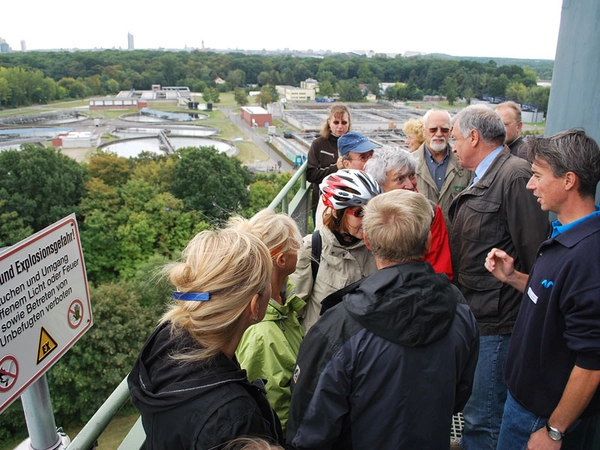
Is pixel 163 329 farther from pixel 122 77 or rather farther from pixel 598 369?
pixel 122 77

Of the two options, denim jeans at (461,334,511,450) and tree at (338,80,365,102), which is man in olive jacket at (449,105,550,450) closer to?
denim jeans at (461,334,511,450)

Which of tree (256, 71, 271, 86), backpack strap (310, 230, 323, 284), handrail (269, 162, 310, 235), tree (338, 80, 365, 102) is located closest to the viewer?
backpack strap (310, 230, 323, 284)

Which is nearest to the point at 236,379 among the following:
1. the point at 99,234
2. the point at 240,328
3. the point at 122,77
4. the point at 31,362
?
the point at 240,328

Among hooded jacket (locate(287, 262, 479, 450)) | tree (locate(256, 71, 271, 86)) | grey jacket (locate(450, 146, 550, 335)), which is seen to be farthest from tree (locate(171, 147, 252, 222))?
tree (locate(256, 71, 271, 86))

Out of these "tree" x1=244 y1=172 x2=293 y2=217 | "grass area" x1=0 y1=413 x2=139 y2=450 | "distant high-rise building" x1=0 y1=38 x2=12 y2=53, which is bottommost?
"grass area" x1=0 y1=413 x2=139 y2=450

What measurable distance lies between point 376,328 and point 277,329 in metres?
0.54

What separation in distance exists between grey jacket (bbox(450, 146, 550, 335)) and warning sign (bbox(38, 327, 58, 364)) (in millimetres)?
2018

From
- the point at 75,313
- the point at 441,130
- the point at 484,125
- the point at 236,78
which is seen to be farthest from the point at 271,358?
the point at 236,78

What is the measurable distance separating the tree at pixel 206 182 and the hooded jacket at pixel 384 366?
94.4ft

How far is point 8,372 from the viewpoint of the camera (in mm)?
1408

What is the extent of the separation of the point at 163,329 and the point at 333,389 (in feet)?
1.91

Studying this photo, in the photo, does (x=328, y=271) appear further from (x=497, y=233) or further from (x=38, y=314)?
(x=38, y=314)

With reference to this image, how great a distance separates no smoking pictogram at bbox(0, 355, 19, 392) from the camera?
1.38 m

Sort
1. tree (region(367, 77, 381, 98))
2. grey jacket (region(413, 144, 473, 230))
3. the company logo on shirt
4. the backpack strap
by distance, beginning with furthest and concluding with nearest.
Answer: tree (region(367, 77, 381, 98))
grey jacket (region(413, 144, 473, 230))
the backpack strap
the company logo on shirt
